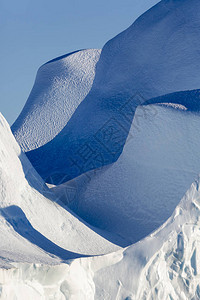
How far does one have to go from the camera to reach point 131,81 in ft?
18.5

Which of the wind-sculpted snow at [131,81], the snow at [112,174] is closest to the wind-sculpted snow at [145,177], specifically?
the snow at [112,174]

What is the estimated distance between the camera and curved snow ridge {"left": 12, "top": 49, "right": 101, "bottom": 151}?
6.09 m

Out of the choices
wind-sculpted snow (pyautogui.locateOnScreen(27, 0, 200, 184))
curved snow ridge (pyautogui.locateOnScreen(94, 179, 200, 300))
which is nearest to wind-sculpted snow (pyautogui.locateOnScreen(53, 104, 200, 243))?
→ wind-sculpted snow (pyautogui.locateOnScreen(27, 0, 200, 184))

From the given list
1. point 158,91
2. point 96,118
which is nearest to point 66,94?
point 96,118

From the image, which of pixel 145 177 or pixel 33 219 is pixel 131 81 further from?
pixel 33 219

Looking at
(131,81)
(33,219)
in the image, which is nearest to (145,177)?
(33,219)

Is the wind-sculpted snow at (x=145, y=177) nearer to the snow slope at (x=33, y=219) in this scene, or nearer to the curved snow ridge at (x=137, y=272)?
the snow slope at (x=33, y=219)

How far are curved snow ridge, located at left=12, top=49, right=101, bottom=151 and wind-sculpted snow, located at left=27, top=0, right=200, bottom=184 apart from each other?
0.27 metres

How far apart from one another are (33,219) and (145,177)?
1.45m

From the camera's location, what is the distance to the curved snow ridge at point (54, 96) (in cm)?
609

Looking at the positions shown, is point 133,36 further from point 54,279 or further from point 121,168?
point 54,279

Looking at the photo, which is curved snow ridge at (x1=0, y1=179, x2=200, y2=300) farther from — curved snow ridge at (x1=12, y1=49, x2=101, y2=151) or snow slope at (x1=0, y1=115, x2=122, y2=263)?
curved snow ridge at (x1=12, y1=49, x2=101, y2=151)

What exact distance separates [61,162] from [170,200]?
1.47 m

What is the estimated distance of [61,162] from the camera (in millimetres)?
5223
